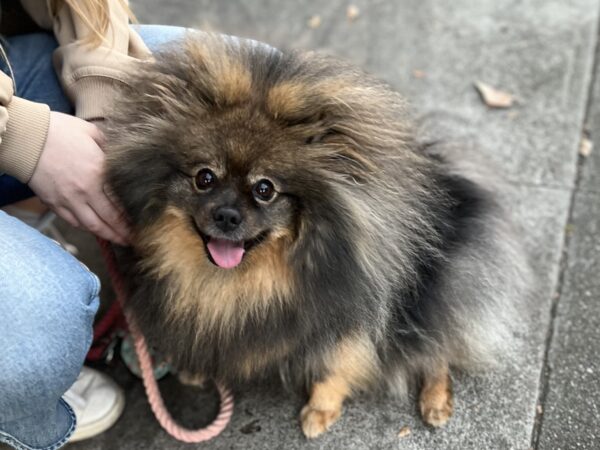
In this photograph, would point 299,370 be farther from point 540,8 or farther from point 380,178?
point 540,8

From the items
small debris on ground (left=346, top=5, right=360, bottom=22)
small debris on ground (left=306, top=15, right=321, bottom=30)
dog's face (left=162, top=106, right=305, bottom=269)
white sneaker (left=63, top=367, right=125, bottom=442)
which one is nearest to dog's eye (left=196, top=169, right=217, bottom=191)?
Result: dog's face (left=162, top=106, right=305, bottom=269)

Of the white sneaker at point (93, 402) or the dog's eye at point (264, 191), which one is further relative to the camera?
the white sneaker at point (93, 402)

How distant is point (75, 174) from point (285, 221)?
508 mm

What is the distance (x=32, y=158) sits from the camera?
4.67 feet

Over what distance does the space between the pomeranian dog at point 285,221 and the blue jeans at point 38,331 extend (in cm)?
21

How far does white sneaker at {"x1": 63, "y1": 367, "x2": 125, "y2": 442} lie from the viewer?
1.79 m

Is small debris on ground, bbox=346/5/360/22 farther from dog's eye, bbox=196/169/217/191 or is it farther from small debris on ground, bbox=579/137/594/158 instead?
dog's eye, bbox=196/169/217/191

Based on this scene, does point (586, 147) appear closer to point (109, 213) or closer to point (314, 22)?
point (314, 22)

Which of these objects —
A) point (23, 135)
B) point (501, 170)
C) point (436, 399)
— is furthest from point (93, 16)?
point (501, 170)

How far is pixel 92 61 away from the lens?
1.56m

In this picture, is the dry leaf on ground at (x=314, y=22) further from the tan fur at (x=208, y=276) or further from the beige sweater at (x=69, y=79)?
the tan fur at (x=208, y=276)

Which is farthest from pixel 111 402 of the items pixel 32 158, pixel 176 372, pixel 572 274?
pixel 572 274

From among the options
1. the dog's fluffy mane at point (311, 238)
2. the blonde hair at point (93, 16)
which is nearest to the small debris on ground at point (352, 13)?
the dog's fluffy mane at point (311, 238)

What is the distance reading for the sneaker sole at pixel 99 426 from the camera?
179 centimetres
